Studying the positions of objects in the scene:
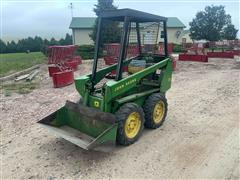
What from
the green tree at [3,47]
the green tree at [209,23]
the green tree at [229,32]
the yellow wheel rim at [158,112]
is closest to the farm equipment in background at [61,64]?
the yellow wheel rim at [158,112]

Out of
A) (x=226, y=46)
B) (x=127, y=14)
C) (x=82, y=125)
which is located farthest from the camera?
(x=226, y=46)

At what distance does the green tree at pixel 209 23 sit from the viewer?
1481 inches

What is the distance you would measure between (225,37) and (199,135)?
120ft

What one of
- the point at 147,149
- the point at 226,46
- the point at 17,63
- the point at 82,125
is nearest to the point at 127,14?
the point at 82,125

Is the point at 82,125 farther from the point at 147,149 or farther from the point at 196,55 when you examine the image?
the point at 196,55

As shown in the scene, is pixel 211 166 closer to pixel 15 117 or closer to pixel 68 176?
pixel 68 176

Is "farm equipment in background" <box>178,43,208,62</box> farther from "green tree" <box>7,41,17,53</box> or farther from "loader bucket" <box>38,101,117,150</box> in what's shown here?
"green tree" <box>7,41,17,53</box>

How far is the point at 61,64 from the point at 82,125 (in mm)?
6908

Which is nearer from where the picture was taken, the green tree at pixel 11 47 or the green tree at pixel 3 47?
the green tree at pixel 3 47

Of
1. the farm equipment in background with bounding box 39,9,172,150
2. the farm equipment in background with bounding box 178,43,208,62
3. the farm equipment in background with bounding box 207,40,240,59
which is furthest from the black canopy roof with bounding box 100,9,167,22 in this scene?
the farm equipment in background with bounding box 207,40,240,59

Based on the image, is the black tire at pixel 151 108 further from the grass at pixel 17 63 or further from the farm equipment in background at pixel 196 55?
the farm equipment in background at pixel 196 55

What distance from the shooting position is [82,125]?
4.39 meters

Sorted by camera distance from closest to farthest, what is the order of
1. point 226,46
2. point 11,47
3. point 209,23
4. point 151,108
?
point 151,108 < point 226,46 < point 11,47 < point 209,23

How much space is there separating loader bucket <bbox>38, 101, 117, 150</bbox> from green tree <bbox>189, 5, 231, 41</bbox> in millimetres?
35994
